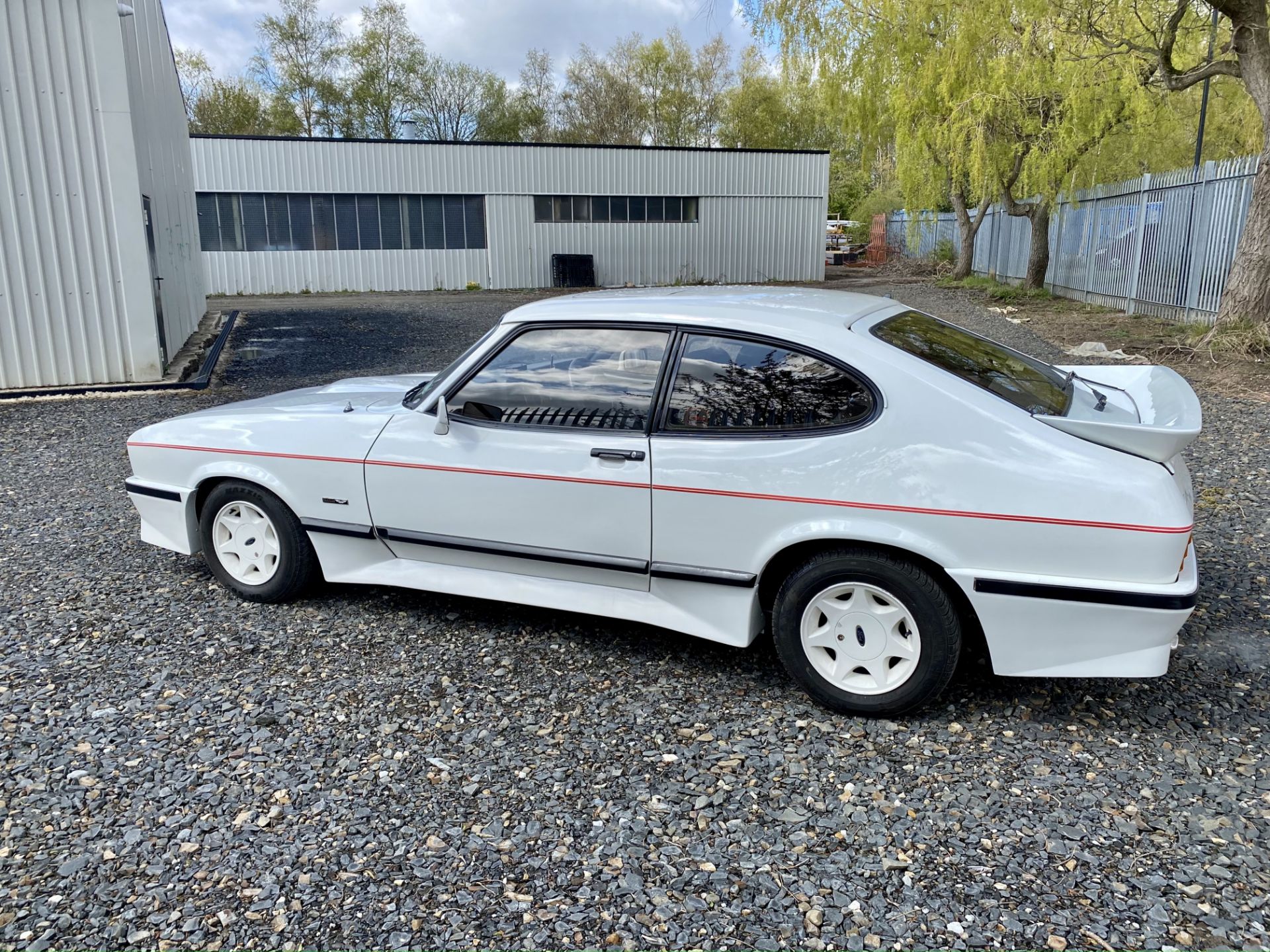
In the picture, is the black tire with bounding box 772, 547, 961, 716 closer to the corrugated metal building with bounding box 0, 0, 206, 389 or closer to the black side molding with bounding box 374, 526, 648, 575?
the black side molding with bounding box 374, 526, 648, 575

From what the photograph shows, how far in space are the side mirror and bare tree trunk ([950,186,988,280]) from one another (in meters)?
24.2

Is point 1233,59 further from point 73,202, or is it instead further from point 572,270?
point 572,270

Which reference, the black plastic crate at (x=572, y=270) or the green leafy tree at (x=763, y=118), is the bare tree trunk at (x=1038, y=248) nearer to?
the black plastic crate at (x=572, y=270)

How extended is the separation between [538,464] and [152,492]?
2.20 m

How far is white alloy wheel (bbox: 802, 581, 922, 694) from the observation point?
3.31 metres

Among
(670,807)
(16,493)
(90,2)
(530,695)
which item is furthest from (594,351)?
(90,2)

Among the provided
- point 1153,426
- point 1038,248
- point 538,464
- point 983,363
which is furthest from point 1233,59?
point 538,464

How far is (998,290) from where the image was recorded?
22.0 metres

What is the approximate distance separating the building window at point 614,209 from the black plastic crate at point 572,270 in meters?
1.34

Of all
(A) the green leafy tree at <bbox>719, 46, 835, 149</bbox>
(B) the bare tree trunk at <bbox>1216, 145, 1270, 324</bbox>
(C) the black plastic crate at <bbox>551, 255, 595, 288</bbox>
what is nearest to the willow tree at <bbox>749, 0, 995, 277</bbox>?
(B) the bare tree trunk at <bbox>1216, 145, 1270, 324</bbox>

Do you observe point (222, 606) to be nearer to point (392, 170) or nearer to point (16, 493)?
point (16, 493)

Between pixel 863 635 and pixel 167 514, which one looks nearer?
pixel 863 635

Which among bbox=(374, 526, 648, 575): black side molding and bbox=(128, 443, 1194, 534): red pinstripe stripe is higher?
bbox=(128, 443, 1194, 534): red pinstripe stripe

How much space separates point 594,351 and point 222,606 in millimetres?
2305
